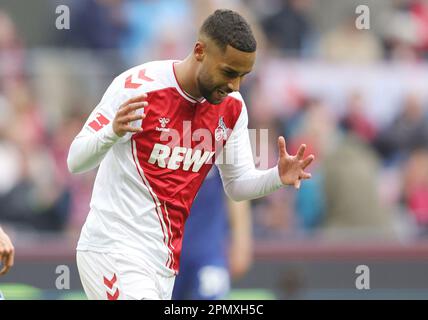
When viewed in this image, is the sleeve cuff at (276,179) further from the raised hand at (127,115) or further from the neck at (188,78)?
the raised hand at (127,115)

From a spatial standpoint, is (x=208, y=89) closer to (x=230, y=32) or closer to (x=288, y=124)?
(x=230, y=32)

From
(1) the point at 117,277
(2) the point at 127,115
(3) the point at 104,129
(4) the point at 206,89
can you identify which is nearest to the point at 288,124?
(4) the point at 206,89

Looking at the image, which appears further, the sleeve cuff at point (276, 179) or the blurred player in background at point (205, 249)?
the blurred player in background at point (205, 249)

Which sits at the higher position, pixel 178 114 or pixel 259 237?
pixel 259 237

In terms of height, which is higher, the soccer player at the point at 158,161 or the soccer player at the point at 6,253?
the soccer player at the point at 158,161

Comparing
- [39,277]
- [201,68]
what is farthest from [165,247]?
[39,277]

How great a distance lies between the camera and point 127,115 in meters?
7.18

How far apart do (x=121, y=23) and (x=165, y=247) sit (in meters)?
8.45

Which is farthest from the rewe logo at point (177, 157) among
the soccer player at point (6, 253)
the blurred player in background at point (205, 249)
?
the blurred player in background at point (205, 249)

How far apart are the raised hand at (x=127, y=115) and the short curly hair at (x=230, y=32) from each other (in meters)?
0.64

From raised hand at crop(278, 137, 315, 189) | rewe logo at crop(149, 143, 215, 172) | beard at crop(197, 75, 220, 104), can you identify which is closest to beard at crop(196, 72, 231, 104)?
beard at crop(197, 75, 220, 104)

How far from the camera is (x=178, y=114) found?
7.75 m

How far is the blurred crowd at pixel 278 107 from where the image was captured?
45.2 feet
